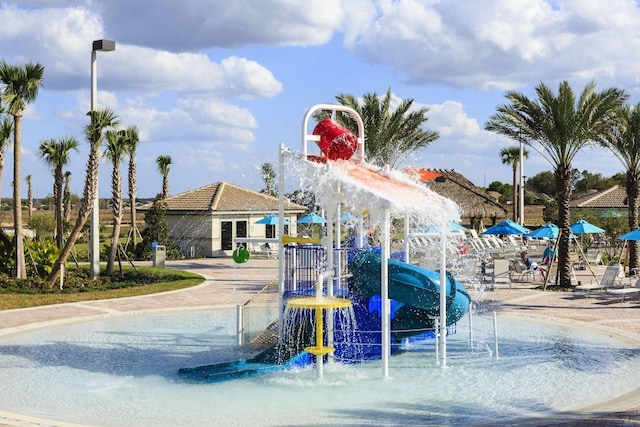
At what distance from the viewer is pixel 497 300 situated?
22.8 meters

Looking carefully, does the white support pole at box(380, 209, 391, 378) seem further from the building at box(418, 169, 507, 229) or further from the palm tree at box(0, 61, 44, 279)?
the building at box(418, 169, 507, 229)

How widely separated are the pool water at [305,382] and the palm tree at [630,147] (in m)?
12.7

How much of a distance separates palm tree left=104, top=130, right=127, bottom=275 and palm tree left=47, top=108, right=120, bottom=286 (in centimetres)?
161

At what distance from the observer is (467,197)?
4981 centimetres

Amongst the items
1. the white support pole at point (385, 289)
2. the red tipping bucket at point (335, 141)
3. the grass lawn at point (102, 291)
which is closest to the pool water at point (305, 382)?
the white support pole at point (385, 289)

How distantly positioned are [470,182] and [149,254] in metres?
24.6

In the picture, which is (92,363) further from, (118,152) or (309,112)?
(118,152)

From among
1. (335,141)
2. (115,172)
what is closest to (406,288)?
(335,141)

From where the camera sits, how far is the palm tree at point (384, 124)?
31.3 metres

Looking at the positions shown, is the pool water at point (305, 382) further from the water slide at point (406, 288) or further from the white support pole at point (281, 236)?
the white support pole at point (281, 236)

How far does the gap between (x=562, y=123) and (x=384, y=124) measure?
28.3 feet

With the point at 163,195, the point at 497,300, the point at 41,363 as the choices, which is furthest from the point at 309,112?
the point at 163,195

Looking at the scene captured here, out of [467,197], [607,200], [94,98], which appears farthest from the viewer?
[607,200]

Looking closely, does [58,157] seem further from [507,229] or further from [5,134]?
[507,229]
